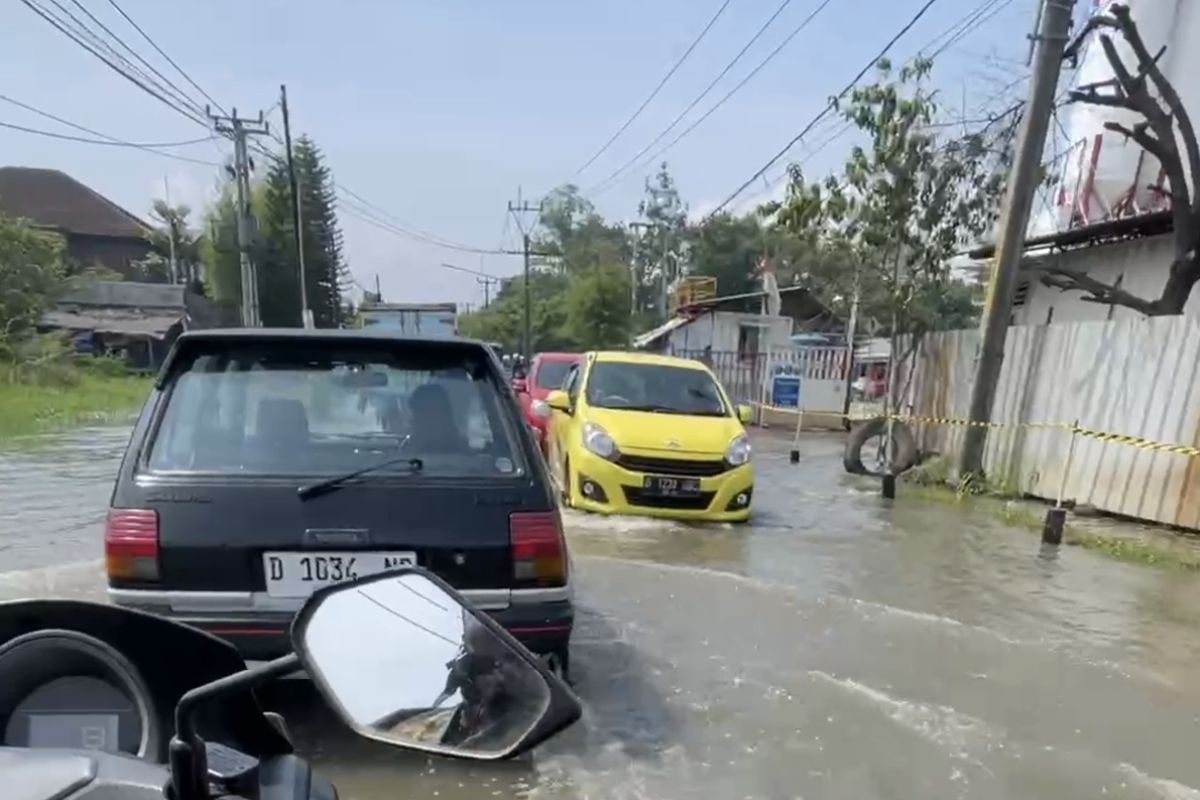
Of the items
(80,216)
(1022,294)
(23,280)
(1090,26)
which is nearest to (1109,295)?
(1090,26)

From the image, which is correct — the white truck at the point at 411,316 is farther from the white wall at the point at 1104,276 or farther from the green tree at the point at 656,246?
the green tree at the point at 656,246

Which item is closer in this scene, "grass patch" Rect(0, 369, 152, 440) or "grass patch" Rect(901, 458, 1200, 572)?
"grass patch" Rect(901, 458, 1200, 572)

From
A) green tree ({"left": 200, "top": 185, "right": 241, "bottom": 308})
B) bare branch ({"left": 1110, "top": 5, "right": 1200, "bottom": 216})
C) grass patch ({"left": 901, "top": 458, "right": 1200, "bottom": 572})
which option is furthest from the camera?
green tree ({"left": 200, "top": 185, "right": 241, "bottom": 308})

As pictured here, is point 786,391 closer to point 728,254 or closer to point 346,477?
point 346,477

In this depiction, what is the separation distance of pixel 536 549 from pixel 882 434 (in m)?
10.7

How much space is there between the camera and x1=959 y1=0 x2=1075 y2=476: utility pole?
10109mm

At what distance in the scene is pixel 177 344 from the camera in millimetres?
3838

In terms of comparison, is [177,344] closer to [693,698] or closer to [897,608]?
[693,698]

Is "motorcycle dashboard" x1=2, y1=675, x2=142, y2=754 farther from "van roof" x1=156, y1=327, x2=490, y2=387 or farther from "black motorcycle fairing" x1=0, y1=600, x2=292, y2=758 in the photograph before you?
"van roof" x1=156, y1=327, x2=490, y2=387

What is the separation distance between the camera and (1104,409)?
32.1ft

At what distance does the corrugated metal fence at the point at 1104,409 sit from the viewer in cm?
877

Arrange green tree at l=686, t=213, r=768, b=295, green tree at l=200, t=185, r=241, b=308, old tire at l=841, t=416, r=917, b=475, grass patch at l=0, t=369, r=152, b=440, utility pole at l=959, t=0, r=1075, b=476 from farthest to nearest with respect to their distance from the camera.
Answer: green tree at l=686, t=213, r=768, b=295 → green tree at l=200, t=185, r=241, b=308 → grass patch at l=0, t=369, r=152, b=440 → old tire at l=841, t=416, r=917, b=475 → utility pole at l=959, t=0, r=1075, b=476

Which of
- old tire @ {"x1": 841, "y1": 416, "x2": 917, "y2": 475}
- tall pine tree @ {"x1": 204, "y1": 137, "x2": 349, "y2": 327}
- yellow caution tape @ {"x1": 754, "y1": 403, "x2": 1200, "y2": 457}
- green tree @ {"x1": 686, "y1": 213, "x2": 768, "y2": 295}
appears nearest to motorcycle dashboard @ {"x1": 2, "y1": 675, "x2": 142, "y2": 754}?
yellow caution tape @ {"x1": 754, "y1": 403, "x2": 1200, "y2": 457}

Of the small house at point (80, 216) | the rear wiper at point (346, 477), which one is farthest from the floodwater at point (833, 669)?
the small house at point (80, 216)
